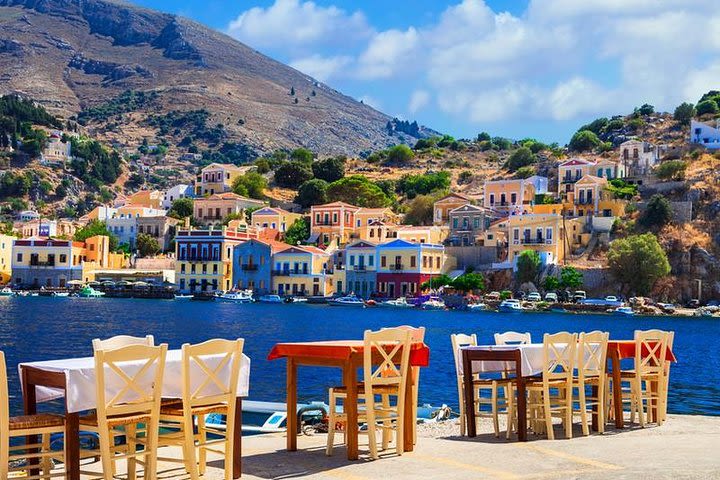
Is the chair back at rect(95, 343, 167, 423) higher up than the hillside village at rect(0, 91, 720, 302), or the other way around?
the hillside village at rect(0, 91, 720, 302)

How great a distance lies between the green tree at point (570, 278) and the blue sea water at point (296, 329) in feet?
21.7

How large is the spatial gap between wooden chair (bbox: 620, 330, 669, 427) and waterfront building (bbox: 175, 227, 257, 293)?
83551 millimetres

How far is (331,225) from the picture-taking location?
336 feet

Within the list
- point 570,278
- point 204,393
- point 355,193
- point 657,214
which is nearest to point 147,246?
point 355,193

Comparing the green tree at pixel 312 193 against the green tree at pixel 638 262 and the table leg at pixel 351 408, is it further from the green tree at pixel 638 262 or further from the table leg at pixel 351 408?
the table leg at pixel 351 408

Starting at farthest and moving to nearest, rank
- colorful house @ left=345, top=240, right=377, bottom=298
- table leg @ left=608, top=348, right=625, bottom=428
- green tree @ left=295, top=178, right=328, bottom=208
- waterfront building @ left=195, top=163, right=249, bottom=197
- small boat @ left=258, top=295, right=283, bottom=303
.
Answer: waterfront building @ left=195, top=163, right=249, bottom=197
green tree @ left=295, top=178, right=328, bottom=208
colorful house @ left=345, top=240, right=377, bottom=298
small boat @ left=258, top=295, right=283, bottom=303
table leg @ left=608, top=348, right=625, bottom=428

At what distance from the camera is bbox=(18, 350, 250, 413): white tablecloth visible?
8.74 metres

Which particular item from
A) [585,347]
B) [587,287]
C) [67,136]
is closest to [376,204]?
[587,287]

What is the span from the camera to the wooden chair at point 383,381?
35.6ft

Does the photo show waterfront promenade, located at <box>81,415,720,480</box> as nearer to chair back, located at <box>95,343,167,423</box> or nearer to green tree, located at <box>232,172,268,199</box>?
chair back, located at <box>95,343,167,423</box>

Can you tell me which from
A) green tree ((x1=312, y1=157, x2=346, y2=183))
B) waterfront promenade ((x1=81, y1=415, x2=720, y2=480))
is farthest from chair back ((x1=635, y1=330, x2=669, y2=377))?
green tree ((x1=312, y1=157, x2=346, y2=183))

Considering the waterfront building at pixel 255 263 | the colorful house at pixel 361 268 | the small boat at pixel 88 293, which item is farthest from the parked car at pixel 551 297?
the small boat at pixel 88 293

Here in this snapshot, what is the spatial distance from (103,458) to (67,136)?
168 metres

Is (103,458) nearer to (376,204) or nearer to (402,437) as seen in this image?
(402,437)
